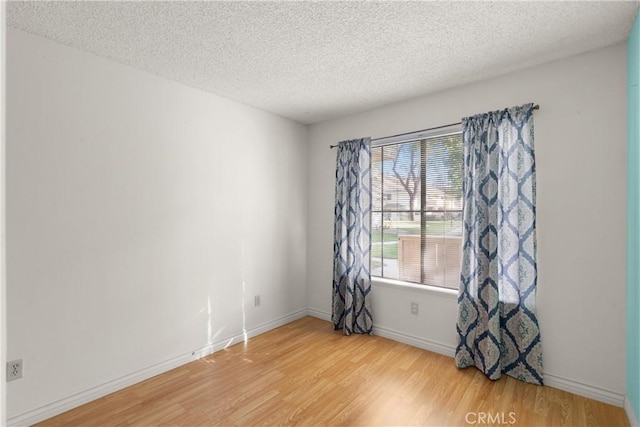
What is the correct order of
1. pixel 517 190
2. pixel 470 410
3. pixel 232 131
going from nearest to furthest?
A: pixel 470 410
pixel 517 190
pixel 232 131

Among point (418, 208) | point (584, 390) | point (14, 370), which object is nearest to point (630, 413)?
point (584, 390)

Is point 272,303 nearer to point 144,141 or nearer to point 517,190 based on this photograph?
point 144,141

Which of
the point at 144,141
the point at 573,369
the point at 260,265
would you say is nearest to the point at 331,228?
the point at 260,265

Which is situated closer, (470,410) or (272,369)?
(470,410)

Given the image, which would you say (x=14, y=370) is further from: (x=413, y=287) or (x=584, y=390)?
(x=584, y=390)

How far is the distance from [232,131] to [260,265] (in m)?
1.50

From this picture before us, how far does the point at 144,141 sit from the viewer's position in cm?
261

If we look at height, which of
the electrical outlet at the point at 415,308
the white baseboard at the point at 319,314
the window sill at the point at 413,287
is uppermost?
the window sill at the point at 413,287

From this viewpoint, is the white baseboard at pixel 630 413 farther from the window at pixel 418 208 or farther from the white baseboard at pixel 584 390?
the window at pixel 418 208

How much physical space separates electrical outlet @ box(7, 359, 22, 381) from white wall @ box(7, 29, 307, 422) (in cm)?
4

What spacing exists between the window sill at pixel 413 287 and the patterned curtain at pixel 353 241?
12 cm

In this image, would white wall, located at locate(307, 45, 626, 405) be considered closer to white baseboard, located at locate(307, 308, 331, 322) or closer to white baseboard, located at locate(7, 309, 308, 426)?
white baseboard, located at locate(307, 308, 331, 322)

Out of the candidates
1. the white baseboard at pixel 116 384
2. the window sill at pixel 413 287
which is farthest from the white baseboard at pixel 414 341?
the white baseboard at pixel 116 384

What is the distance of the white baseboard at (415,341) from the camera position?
9.75ft
